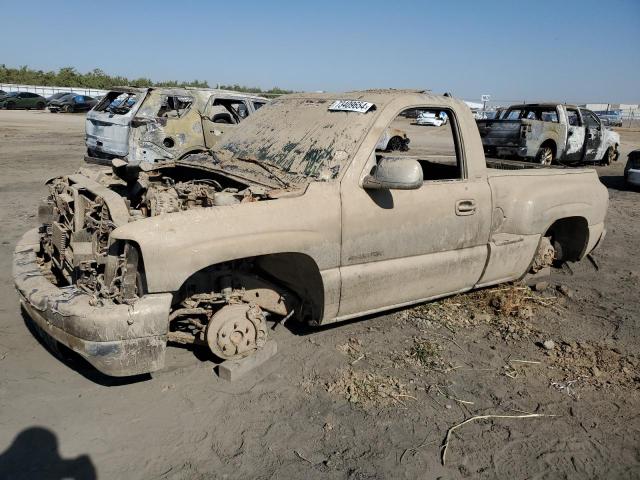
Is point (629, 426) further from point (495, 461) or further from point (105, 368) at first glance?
point (105, 368)

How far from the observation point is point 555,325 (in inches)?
174

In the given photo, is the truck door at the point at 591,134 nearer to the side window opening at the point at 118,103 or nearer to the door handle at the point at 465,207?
the side window opening at the point at 118,103

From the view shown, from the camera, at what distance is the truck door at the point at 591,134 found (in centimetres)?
1490

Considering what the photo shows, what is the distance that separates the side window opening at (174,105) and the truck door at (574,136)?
10.3m

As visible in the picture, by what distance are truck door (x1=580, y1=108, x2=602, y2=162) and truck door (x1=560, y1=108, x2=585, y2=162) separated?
1.05 feet

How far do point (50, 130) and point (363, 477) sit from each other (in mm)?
24264

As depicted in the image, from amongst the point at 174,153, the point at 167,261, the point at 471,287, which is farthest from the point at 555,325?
the point at 174,153

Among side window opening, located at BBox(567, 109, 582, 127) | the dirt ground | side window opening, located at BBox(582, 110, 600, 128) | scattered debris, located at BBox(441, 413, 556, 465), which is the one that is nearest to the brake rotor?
the dirt ground

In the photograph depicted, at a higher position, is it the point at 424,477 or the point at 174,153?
the point at 174,153

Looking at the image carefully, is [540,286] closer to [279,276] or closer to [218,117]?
[279,276]

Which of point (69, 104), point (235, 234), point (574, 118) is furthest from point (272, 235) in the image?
point (69, 104)

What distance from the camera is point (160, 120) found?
9.69 m

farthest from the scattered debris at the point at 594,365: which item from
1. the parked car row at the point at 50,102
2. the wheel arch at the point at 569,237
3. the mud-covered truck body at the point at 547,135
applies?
the parked car row at the point at 50,102

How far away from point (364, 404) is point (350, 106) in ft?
7.16
